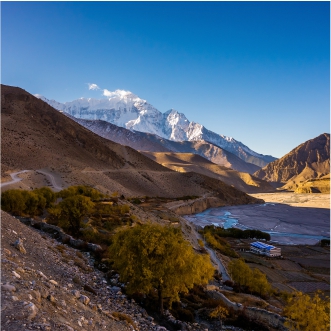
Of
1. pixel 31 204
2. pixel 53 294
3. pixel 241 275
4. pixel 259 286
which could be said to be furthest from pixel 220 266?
pixel 53 294

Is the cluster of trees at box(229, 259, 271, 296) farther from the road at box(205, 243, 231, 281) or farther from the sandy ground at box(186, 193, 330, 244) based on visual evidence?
the sandy ground at box(186, 193, 330, 244)

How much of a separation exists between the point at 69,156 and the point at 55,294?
4516 inches

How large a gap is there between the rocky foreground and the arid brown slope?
2509 inches

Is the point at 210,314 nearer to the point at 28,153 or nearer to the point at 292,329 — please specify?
the point at 292,329

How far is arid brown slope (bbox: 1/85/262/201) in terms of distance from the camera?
305 ft

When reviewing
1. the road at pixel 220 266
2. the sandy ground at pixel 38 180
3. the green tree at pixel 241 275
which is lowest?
the road at pixel 220 266

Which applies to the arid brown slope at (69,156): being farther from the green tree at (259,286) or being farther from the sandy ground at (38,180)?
the green tree at (259,286)

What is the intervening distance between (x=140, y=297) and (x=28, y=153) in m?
90.8

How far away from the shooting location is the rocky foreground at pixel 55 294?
7391 mm

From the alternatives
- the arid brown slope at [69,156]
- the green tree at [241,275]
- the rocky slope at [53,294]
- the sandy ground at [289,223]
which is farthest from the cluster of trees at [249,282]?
the arid brown slope at [69,156]

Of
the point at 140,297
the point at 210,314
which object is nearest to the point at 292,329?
the point at 210,314

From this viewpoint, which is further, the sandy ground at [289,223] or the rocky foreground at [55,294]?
the sandy ground at [289,223]

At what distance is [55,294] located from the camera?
10.0 meters

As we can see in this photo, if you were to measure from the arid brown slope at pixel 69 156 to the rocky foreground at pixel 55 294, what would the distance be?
63.7 meters
